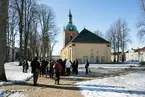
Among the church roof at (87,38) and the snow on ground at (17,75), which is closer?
the snow on ground at (17,75)

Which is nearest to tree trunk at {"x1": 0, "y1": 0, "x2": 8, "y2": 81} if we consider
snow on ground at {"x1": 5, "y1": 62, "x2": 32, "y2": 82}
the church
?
snow on ground at {"x1": 5, "y1": 62, "x2": 32, "y2": 82}

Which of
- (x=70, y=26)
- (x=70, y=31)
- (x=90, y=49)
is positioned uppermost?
(x=70, y=26)

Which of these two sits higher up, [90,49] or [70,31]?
[70,31]

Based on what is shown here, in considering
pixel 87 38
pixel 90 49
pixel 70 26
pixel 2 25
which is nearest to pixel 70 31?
pixel 70 26

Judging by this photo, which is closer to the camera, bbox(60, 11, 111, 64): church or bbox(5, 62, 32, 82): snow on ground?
bbox(5, 62, 32, 82): snow on ground

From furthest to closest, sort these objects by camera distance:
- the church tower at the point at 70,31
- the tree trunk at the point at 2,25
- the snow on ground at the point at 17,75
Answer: the church tower at the point at 70,31
the snow on ground at the point at 17,75
the tree trunk at the point at 2,25

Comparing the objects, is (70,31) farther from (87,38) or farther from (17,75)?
(17,75)

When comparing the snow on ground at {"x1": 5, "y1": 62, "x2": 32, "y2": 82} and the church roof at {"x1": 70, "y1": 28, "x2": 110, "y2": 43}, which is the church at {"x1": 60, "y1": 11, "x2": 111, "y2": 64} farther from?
the snow on ground at {"x1": 5, "y1": 62, "x2": 32, "y2": 82}

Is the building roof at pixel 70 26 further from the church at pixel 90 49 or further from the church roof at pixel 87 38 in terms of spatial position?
the church at pixel 90 49

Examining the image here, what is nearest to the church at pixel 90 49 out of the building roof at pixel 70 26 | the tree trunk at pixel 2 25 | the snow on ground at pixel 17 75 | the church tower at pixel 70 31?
the church tower at pixel 70 31

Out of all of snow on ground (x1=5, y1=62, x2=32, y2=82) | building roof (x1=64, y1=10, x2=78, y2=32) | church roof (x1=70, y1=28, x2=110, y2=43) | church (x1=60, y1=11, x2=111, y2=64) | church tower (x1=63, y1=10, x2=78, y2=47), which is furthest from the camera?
building roof (x1=64, y1=10, x2=78, y2=32)

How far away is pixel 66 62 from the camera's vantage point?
2811cm

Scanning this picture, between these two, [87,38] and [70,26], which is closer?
[87,38]

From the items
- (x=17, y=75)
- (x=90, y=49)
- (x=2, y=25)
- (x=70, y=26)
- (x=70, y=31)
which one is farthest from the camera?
(x=70, y=26)
